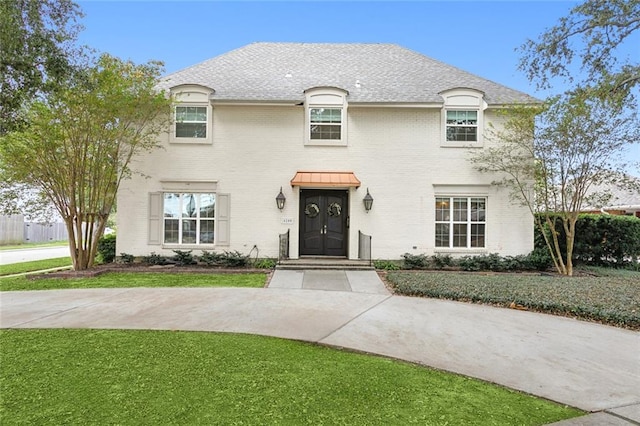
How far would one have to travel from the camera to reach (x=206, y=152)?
12367 mm

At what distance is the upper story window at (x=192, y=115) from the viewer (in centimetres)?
1216

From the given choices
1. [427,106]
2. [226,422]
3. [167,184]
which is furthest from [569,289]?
[167,184]

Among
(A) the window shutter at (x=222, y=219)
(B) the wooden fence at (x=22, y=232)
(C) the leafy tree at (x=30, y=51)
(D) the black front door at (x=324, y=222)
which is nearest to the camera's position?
(C) the leafy tree at (x=30, y=51)

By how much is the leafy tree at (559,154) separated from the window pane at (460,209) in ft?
4.38

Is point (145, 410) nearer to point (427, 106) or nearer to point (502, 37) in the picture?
point (427, 106)

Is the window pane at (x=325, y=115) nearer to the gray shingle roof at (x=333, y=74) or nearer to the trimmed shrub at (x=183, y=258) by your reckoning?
the gray shingle roof at (x=333, y=74)

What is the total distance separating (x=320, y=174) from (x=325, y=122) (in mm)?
1924

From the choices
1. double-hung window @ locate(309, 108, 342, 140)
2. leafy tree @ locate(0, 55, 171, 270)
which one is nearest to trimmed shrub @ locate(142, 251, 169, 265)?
leafy tree @ locate(0, 55, 171, 270)

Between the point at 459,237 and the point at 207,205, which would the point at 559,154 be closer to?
the point at 459,237

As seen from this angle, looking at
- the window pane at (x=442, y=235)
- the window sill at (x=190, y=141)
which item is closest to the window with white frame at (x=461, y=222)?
the window pane at (x=442, y=235)

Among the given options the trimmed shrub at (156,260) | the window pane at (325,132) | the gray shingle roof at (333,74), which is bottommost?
the trimmed shrub at (156,260)

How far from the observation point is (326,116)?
12438 mm

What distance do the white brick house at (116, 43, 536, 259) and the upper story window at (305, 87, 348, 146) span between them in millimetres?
36

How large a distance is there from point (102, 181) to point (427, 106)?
1103 cm
